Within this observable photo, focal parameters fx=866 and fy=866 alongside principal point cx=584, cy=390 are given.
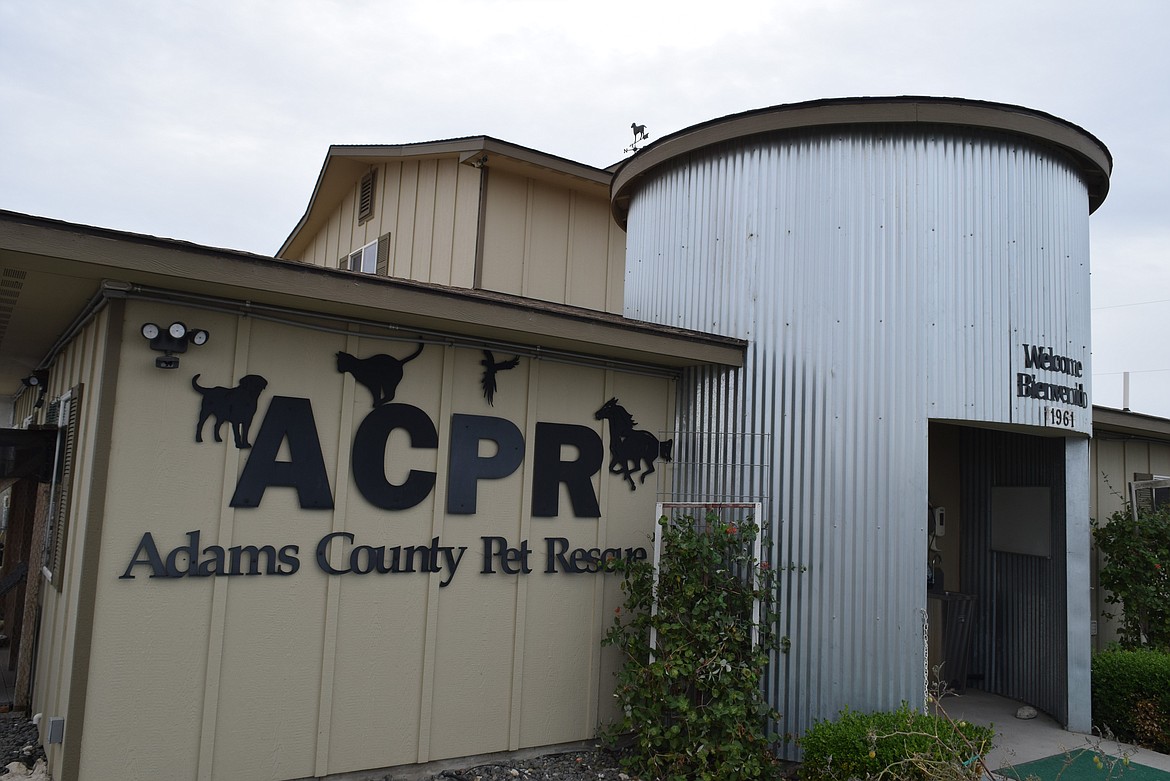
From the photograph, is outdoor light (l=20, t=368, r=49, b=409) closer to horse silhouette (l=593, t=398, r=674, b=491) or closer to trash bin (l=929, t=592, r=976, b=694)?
horse silhouette (l=593, t=398, r=674, b=491)

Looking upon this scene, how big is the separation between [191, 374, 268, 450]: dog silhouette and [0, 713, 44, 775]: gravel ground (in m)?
2.66

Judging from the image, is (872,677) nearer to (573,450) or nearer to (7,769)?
(573,450)

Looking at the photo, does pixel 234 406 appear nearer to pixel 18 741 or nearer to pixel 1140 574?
pixel 18 741

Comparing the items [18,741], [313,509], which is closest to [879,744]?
[313,509]

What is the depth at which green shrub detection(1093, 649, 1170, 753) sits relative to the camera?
24.3 feet

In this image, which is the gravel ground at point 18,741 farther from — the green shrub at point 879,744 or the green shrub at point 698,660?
the green shrub at point 879,744

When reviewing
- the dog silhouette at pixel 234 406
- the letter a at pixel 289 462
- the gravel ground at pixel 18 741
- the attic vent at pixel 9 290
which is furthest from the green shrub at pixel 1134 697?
the attic vent at pixel 9 290

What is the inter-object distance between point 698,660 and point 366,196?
29.0ft

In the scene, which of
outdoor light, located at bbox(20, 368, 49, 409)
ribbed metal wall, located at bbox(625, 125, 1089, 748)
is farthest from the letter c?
outdoor light, located at bbox(20, 368, 49, 409)

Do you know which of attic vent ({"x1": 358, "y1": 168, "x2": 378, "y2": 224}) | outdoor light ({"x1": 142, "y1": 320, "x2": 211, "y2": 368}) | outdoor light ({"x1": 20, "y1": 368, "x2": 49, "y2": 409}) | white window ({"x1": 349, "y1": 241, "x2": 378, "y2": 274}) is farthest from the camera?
attic vent ({"x1": 358, "y1": 168, "x2": 378, "y2": 224})

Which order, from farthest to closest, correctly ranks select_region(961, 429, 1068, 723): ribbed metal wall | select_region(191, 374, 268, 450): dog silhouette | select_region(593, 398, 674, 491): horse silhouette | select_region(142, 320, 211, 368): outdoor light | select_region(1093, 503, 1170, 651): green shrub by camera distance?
select_region(1093, 503, 1170, 651): green shrub → select_region(961, 429, 1068, 723): ribbed metal wall → select_region(593, 398, 674, 491): horse silhouette → select_region(191, 374, 268, 450): dog silhouette → select_region(142, 320, 211, 368): outdoor light

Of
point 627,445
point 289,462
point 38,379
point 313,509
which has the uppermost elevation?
point 38,379

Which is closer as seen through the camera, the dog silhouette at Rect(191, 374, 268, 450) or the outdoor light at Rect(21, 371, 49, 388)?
the dog silhouette at Rect(191, 374, 268, 450)

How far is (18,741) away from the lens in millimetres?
6297
